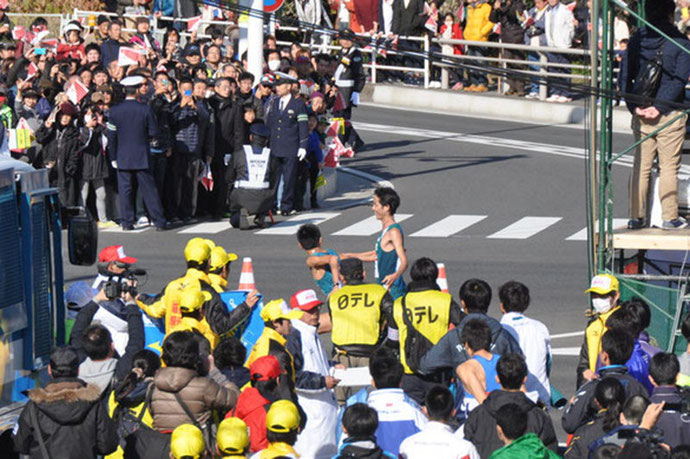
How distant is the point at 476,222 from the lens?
2197 cm

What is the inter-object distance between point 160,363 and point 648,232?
18.5ft

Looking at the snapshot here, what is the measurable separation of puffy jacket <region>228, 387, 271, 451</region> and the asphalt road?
3759 mm

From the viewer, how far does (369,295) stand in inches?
446

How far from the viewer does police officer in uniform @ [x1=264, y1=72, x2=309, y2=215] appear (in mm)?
21078

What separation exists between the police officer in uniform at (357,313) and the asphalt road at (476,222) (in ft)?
6.45

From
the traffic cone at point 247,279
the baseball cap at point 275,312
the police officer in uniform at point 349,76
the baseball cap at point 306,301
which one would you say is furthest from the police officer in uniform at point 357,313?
the police officer in uniform at point 349,76

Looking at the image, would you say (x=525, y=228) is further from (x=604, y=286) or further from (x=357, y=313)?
(x=357, y=313)

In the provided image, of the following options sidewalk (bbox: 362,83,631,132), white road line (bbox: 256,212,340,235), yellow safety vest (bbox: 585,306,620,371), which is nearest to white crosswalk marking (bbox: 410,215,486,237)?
white road line (bbox: 256,212,340,235)

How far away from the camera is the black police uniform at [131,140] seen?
64.2 feet

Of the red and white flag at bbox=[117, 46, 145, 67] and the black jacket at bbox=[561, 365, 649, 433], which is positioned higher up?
the red and white flag at bbox=[117, 46, 145, 67]

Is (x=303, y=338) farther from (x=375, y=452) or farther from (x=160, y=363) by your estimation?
(x=375, y=452)

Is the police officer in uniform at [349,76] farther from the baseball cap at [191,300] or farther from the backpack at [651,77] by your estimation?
the baseball cap at [191,300]

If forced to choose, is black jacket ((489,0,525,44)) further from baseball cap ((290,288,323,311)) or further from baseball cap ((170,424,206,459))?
baseball cap ((170,424,206,459))

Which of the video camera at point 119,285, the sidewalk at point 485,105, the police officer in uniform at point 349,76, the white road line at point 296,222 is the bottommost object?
the white road line at point 296,222
